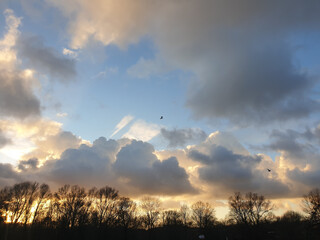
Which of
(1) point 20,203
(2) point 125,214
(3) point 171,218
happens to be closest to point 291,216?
(3) point 171,218

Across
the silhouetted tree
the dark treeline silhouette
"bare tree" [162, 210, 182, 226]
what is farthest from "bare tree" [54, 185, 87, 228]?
the silhouetted tree

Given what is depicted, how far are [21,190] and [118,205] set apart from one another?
36.6m

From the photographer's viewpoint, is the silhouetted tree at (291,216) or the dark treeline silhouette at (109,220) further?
the silhouetted tree at (291,216)

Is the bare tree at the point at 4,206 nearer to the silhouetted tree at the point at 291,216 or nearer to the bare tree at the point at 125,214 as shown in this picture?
the bare tree at the point at 125,214

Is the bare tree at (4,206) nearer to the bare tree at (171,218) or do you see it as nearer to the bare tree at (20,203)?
the bare tree at (20,203)

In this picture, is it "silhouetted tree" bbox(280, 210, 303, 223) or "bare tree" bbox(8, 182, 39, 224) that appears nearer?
"bare tree" bbox(8, 182, 39, 224)

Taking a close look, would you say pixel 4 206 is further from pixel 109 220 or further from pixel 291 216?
pixel 291 216

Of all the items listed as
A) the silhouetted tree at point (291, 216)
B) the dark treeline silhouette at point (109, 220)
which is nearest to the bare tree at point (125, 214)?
the dark treeline silhouette at point (109, 220)

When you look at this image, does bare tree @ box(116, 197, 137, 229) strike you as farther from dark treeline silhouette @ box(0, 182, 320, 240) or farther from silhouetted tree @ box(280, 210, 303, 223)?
silhouetted tree @ box(280, 210, 303, 223)

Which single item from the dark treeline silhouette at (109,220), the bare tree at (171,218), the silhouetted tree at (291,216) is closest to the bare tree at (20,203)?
the dark treeline silhouette at (109,220)

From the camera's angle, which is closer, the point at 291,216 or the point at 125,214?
the point at 125,214

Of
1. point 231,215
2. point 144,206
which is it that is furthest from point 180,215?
point 231,215

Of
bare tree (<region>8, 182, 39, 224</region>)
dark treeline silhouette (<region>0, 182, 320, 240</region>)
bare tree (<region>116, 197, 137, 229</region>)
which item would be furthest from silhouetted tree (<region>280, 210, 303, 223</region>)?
bare tree (<region>8, 182, 39, 224</region>)

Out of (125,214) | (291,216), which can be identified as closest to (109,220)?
(125,214)
